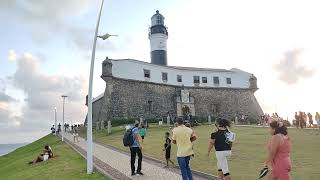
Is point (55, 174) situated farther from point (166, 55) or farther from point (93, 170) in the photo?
point (166, 55)

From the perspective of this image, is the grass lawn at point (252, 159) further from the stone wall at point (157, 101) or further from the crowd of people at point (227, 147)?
the stone wall at point (157, 101)

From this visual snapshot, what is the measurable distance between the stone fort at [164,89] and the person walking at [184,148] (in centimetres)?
3897

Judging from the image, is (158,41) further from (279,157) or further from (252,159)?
(279,157)

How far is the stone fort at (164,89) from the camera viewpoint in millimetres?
50812

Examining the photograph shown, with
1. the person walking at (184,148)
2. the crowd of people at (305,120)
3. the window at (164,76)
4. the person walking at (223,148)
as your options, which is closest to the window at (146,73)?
the window at (164,76)

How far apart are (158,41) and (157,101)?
1240 cm

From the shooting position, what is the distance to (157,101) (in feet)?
184

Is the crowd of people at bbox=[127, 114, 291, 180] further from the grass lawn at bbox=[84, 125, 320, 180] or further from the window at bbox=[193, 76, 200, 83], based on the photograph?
the window at bbox=[193, 76, 200, 83]

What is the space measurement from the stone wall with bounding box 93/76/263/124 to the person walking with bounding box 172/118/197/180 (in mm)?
39042

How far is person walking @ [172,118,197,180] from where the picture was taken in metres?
10.7

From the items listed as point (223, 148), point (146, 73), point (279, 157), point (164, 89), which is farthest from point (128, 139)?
point (164, 89)

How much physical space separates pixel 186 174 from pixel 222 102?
173 feet

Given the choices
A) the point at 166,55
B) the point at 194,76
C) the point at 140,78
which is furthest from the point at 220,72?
the point at 140,78

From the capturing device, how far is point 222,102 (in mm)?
62594
